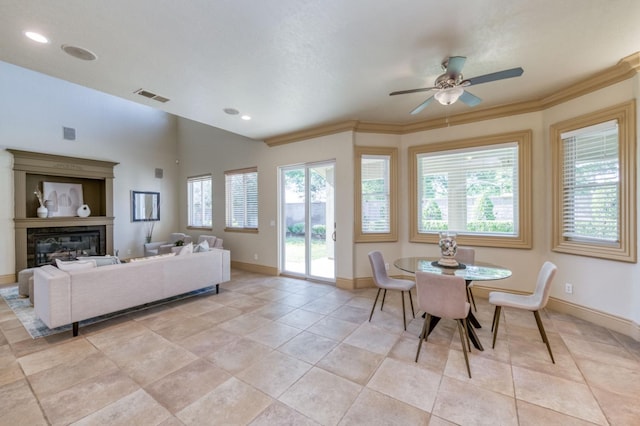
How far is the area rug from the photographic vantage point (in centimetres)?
294

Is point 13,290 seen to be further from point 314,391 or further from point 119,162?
point 314,391

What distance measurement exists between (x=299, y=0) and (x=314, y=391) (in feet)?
9.35

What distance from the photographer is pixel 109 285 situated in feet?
9.90

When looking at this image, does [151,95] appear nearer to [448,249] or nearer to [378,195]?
[378,195]

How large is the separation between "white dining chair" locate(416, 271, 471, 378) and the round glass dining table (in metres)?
0.18

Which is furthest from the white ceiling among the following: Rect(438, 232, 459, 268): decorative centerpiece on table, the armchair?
the armchair

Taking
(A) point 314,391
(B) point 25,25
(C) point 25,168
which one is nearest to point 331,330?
(A) point 314,391

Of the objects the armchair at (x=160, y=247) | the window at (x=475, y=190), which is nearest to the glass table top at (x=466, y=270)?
the window at (x=475, y=190)

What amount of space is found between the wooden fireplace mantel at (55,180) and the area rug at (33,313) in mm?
1249

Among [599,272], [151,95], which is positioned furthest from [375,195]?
[151,95]

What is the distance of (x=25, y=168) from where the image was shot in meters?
5.07

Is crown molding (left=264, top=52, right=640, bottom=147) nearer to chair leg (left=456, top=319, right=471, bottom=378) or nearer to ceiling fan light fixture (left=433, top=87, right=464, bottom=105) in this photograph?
ceiling fan light fixture (left=433, top=87, right=464, bottom=105)

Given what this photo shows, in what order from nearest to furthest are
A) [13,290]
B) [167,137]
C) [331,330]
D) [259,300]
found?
[331,330] < [259,300] < [13,290] < [167,137]

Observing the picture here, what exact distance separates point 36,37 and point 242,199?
13.3 feet
